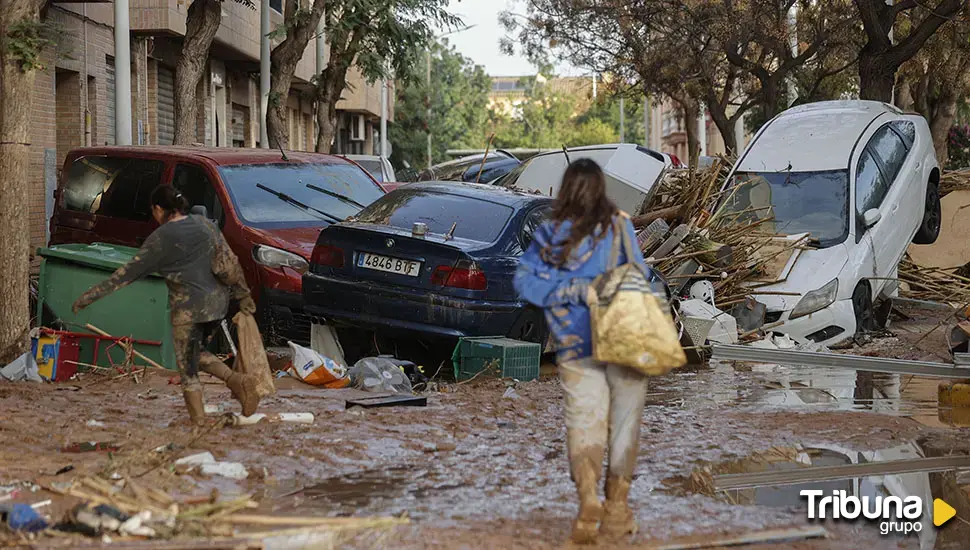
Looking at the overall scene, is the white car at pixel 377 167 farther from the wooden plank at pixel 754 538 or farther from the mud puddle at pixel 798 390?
the wooden plank at pixel 754 538

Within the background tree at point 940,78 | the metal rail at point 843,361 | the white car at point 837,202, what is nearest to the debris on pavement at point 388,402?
the metal rail at point 843,361

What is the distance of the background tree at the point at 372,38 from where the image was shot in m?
25.7

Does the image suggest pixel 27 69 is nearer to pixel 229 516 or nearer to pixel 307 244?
pixel 307 244

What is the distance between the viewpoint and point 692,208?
15523mm

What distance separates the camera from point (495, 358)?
1010 centimetres

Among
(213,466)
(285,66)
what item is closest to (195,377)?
(213,466)

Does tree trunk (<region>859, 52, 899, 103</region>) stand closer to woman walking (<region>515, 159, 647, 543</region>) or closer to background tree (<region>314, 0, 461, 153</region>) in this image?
background tree (<region>314, 0, 461, 153</region>)

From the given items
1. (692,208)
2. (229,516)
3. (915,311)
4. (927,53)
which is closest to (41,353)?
(229,516)

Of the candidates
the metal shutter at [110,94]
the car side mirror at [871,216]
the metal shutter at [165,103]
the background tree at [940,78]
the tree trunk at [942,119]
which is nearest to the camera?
the car side mirror at [871,216]

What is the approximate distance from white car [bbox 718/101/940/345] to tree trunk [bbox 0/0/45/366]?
6788 mm

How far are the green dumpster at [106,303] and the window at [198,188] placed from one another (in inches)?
34.8

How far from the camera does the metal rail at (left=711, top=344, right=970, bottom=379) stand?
993 centimetres

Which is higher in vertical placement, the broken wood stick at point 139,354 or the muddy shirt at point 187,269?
the muddy shirt at point 187,269

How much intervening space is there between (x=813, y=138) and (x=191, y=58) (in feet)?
31.5
